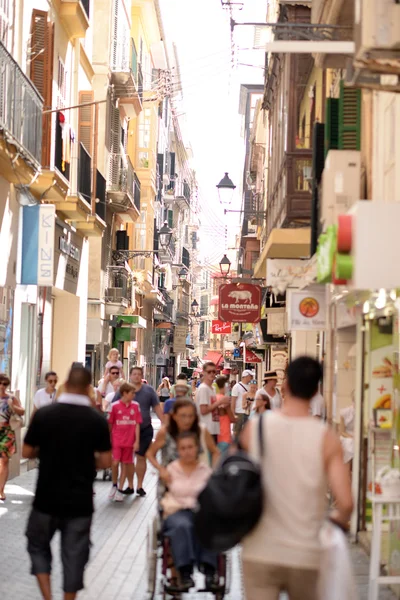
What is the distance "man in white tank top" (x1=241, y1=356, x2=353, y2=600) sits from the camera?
5762 mm

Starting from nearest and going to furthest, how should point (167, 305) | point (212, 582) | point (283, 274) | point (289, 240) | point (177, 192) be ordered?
point (212, 582)
point (283, 274)
point (289, 240)
point (167, 305)
point (177, 192)

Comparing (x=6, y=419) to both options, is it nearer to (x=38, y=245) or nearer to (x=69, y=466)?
(x=38, y=245)

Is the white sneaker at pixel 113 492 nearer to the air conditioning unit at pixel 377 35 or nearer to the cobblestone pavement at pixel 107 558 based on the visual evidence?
the cobblestone pavement at pixel 107 558

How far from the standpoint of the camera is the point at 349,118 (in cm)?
1569

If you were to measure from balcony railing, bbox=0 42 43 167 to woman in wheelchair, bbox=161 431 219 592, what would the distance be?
8759 mm

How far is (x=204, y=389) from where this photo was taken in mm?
17469

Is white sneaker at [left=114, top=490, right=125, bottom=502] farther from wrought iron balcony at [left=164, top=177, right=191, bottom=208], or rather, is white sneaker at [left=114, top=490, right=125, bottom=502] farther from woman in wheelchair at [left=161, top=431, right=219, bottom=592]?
wrought iron balcony at [left=164, top=177, right=191, bottom=208]

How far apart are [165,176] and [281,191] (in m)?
45.8

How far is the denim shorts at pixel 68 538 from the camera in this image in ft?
26.5

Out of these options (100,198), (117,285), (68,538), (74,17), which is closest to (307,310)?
(74,17)

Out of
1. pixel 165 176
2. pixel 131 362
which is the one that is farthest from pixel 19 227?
pixel 165 176

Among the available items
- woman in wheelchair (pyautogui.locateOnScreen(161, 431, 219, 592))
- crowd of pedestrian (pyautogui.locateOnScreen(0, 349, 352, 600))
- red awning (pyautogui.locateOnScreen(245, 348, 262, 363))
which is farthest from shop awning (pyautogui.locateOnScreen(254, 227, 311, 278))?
red awning (pyautogui.locateOnScreen(245, 348, 262, 363))

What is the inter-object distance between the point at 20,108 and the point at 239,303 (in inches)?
588

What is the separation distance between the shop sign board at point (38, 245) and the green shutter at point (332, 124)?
574 centimetres
